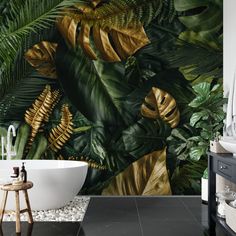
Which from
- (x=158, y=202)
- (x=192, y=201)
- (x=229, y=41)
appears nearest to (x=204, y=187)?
(x=192, y=201)

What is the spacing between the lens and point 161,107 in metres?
4.45

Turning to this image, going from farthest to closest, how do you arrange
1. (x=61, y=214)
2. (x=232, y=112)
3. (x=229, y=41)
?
(x=229, y=41) < (x=61, y=214) < (x=232, y=112)

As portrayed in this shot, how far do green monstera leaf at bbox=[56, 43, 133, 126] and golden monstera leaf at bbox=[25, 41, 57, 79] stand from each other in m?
0.07

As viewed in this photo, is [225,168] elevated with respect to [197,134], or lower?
elevated

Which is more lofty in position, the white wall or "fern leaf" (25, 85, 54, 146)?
the white wall

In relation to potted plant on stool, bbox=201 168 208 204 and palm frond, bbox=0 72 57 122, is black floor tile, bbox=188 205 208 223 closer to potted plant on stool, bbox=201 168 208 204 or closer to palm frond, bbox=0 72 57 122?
potted plant on stool, bbox=201 168 208 204

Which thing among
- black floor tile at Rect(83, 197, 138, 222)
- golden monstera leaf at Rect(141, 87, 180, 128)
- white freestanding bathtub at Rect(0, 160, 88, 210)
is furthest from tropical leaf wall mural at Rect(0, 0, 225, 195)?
white freestanding bathtub at Rect(0, 160, 88, 210)

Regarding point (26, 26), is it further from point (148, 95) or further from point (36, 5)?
point (148, 95)

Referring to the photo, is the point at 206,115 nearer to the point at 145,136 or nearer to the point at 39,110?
the point at 145,136

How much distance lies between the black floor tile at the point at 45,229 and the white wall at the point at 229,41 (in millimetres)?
2218

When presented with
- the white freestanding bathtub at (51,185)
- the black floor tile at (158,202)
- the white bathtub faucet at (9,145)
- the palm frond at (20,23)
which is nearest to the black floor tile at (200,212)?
the black floor tile at (158,202)

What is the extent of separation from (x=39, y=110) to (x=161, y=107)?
4.62ft

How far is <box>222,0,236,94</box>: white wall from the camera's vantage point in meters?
4.07

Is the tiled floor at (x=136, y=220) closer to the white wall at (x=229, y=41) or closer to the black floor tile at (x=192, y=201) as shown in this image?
the black floor tile at (x=192, y=201)
